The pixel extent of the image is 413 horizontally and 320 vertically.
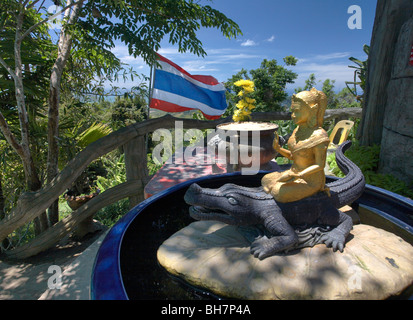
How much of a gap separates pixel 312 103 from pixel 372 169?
294cm

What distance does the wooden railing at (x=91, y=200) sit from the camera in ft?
8.56

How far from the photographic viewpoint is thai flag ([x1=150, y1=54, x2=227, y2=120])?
4.39 metres

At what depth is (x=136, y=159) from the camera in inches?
137

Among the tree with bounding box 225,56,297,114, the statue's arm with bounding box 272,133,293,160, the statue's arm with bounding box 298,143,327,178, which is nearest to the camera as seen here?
the statue's arm with bounding box 298,143,327,178

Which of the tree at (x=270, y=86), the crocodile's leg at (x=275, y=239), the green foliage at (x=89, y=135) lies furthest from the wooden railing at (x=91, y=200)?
the tree at (x=270, y=86)

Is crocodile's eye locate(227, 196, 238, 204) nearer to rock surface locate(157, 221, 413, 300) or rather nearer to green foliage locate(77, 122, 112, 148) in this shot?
rock surface locate(157, 221, 413, 300)

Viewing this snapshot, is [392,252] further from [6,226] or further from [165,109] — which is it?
[165,109]

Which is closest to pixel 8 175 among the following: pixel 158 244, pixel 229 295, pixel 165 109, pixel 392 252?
pixel 165 109

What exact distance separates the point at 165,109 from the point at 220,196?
3.48 metres

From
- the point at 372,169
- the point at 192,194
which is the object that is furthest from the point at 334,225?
the point at 372,169

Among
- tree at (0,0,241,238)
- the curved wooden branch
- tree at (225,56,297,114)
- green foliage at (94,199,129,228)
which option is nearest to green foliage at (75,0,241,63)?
tree at (0,0,241,238)

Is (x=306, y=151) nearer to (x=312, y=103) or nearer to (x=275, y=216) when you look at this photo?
(x=312, y=103)
